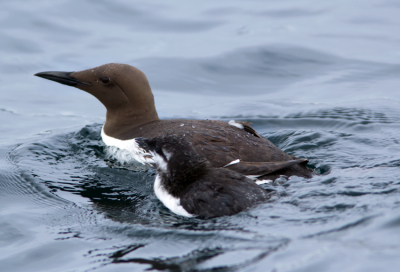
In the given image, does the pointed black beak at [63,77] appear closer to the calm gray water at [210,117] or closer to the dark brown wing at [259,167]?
the calm gray water at [210,117]

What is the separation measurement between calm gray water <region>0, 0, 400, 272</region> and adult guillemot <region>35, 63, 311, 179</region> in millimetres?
257

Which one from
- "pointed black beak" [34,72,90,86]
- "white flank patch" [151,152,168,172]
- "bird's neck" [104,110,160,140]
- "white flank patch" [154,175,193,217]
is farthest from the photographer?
"pointed black beak" [34,72,90,86]

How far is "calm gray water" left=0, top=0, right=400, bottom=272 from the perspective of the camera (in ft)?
11.3

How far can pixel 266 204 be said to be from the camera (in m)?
4.00

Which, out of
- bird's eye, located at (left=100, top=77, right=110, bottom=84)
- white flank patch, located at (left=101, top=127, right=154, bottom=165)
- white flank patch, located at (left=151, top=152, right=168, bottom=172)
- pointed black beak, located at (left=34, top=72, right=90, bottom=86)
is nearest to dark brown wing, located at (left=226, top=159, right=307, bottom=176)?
white flank patch, located at (left=151, top=152, right=168, bottom=172)

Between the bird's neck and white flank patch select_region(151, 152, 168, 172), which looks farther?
the bird's neck

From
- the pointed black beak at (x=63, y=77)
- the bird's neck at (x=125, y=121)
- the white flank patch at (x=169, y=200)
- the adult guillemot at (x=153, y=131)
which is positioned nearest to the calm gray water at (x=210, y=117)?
the white flank patch at (x=169, y=200)

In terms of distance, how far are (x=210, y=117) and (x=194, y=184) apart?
3.73 meters

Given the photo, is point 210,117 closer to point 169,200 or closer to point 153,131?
point 153,131

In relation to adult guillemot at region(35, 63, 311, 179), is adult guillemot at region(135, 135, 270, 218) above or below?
below

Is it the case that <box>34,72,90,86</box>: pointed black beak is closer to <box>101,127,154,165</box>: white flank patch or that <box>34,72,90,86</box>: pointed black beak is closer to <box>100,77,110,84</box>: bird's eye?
<box>100,77,110,84</box>: bird's eye

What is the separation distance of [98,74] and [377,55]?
6.35 meters

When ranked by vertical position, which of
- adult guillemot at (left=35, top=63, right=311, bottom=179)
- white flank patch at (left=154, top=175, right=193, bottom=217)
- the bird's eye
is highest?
the bird's eye

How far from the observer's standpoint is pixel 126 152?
5586 mm
